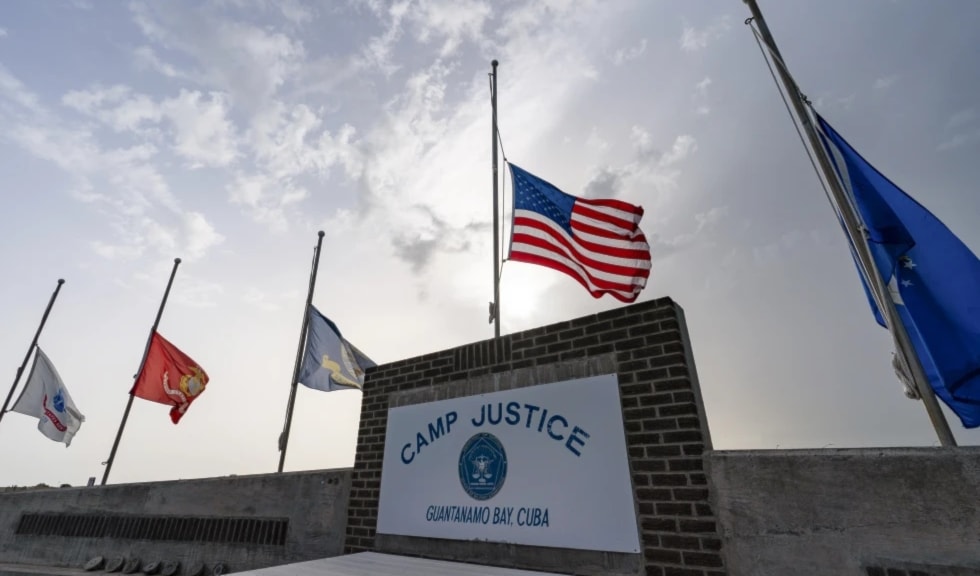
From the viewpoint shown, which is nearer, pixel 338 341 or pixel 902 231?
pixel 902 231

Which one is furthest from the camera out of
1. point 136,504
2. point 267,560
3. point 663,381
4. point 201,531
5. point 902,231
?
point 136,504

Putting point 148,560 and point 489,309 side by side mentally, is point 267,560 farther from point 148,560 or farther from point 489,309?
point 489,309

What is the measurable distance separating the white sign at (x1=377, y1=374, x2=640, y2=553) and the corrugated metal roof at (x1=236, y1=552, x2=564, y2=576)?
0.29 m

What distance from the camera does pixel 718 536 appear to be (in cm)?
335

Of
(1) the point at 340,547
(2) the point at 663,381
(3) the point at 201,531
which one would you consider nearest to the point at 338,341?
(3) the point at 201,531

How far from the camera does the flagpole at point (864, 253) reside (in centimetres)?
361

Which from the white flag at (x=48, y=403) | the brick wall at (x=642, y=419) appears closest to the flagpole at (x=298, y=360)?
the brick wall at (x=642, y=419)

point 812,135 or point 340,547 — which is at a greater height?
point 812,135

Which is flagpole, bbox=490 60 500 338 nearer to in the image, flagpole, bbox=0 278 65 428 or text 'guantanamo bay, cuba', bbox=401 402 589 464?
text 'guantanamo bay, cuba', bbox=401 402 589 464

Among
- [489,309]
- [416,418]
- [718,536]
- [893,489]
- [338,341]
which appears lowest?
[718,536]

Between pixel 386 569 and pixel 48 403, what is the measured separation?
1451cm

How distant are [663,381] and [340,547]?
178 inches

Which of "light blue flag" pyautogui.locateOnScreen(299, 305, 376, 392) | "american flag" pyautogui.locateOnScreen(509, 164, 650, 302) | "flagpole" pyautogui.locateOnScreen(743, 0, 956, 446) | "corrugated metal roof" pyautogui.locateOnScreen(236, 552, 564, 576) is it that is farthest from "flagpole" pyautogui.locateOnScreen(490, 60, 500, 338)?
"light blue flag" pyautogui.locateOnScreen(299, 305, 376, 392)

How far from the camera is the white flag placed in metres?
12.5
